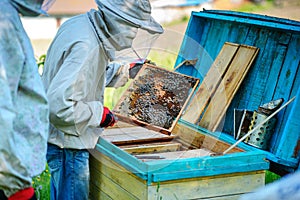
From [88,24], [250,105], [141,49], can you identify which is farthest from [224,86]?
[88,24]

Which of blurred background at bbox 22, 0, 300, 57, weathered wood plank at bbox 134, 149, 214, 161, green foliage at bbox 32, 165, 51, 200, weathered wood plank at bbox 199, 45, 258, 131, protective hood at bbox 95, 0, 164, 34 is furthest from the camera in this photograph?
blurred background at bbox 22, 0, 300, 57

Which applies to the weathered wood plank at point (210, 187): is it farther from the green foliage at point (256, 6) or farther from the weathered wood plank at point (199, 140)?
the green foliage at point (256, 6)

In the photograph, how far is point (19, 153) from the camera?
2.08 metres

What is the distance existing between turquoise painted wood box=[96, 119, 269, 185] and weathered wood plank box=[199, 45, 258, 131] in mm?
538

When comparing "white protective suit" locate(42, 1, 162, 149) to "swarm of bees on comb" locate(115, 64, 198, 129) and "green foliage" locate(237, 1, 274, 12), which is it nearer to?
"swarm of bees on comb" locate(115, 64, 198, 129)

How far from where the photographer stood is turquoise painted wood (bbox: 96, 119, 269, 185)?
2.94 meters

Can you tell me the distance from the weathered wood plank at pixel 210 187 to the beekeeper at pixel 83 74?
509 mm

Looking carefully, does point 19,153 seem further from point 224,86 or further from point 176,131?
point 224,86

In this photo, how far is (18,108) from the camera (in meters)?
2.13

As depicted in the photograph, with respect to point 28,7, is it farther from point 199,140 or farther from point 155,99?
point 199,140

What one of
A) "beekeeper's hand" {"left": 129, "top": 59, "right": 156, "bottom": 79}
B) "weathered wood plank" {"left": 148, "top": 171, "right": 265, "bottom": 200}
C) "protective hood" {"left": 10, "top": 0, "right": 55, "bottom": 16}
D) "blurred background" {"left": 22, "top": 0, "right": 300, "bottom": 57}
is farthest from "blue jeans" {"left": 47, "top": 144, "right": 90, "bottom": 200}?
"blurred background" {"left": 22, "top": 0, "right": 300, "bottom": 57}

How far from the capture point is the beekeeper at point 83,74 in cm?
300

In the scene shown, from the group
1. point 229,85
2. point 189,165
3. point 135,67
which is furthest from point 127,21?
point 229,85

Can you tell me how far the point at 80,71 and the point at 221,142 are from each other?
43.2 inches
